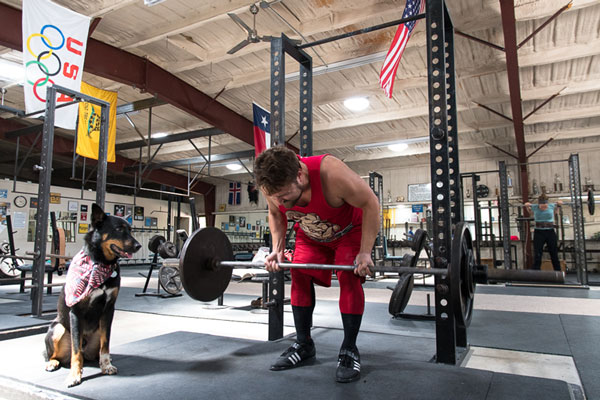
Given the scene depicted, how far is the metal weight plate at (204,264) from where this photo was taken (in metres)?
1.78

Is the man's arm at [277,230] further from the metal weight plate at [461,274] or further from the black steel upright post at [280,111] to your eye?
the metal weight plate at [461,274]

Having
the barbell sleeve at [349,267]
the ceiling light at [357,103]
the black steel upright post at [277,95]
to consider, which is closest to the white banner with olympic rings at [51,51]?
the black steel upright post at [277,95]

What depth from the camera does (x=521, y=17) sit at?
4473 mm

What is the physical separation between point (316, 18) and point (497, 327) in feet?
13.1

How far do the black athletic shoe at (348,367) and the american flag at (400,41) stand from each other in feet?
7.31

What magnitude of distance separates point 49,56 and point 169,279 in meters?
2.48

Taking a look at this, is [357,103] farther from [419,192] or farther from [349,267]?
[349,267]

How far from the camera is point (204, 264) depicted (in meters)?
1.91

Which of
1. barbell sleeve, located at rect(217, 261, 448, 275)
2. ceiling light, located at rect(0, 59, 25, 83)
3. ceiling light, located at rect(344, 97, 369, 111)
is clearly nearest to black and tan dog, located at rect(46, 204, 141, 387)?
barbell sleeve, located at rect(217, 261, 448, 275)

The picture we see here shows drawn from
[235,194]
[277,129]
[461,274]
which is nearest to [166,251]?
[277,129]

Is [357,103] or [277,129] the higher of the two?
[357,103]

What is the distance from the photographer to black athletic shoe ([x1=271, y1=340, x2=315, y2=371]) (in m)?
1.64

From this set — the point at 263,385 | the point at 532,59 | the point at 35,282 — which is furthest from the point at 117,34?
the point at 532,59

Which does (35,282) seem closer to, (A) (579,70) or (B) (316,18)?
(B) (316,18)
